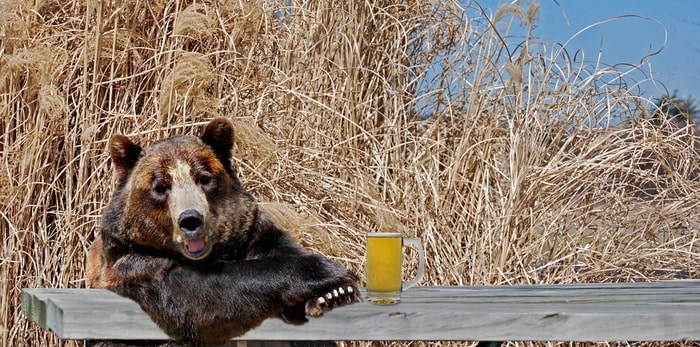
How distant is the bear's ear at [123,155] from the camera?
2.54 m

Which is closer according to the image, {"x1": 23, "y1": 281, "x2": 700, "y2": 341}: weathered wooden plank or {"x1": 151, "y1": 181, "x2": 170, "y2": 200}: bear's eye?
{"x1": 23, "y1": 281, "x2": 700, "y2": 341}: weathered wooden plank

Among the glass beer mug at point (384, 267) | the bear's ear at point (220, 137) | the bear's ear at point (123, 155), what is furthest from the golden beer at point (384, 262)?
the bear's ear at point (123, 155)

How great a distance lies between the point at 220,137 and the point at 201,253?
371 mm

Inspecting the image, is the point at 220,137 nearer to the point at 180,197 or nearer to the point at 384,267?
the point at 180,197

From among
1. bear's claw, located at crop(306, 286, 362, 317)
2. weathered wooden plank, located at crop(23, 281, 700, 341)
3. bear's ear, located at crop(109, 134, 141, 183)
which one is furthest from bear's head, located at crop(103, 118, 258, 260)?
bear's claw, located at crop(306, 286, 362, 317)

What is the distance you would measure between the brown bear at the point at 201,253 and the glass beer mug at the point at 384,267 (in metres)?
0.05

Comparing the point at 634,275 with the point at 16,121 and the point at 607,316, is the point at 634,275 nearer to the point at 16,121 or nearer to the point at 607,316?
the point at 607,316

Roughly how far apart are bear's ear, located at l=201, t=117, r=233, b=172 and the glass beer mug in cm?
49

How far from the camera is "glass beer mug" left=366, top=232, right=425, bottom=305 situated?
7.57 ft

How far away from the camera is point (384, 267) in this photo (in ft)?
7.66

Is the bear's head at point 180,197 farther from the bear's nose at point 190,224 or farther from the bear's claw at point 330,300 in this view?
the bear's claw at point 330,300

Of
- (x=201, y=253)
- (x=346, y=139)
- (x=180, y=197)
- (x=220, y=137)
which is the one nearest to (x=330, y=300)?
(x=201, y=253)

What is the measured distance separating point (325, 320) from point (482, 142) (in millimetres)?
2110

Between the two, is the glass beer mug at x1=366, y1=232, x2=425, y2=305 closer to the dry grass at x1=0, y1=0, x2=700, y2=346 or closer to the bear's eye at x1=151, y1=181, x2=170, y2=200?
the bear's eye at x1=151, y1=181, x2=170, y2=200
